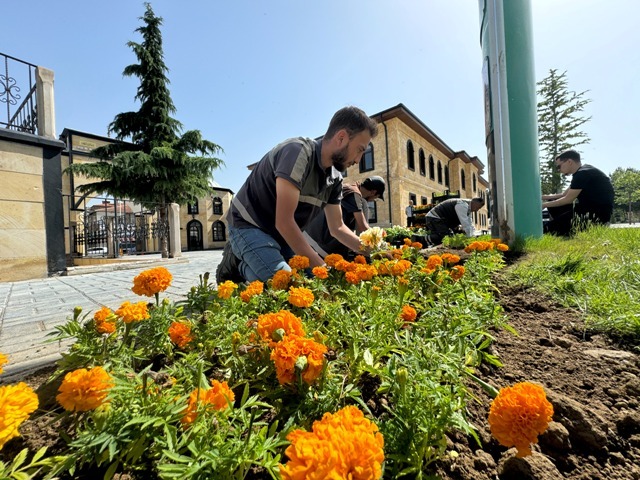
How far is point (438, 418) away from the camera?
66 cm

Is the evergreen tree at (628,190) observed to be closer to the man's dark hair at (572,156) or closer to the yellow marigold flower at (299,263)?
the man's dark hair at (572,156)

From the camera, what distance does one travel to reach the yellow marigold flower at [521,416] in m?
0.56

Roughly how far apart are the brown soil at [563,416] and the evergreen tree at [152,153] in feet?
40.6

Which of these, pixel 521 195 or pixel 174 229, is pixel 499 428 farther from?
pixel 174 229

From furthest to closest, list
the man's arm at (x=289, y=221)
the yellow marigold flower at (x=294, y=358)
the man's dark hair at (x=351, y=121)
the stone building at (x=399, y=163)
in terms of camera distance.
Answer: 1. the stone building at (x=399, y=163)
2. the man's dark hair at (x=351, y=121)
3. the man's arm at (x=289, y=221)
4. the yellow marigold flower at (x=294, y=358)

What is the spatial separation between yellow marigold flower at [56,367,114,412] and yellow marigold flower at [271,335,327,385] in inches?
14.5

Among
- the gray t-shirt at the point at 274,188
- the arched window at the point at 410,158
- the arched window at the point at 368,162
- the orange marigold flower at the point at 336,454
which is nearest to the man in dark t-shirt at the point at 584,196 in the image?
the gray t-shirt at the point at 274,188

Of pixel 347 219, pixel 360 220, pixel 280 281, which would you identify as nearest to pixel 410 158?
pixel 347 219

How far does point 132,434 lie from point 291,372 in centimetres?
35

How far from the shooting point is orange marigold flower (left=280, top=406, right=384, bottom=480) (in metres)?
0.41

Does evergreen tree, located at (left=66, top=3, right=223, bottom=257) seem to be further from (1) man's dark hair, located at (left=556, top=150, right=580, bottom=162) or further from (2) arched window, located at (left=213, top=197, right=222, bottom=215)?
(2) arched window, located at (left=213, top=197, right=222, bottom=215)

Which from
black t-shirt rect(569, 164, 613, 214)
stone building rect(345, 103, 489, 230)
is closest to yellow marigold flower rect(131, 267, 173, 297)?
black t-shirt rect(569, 164, 613, 214)

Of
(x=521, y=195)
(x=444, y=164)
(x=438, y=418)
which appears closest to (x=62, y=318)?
(x=438, y=418)

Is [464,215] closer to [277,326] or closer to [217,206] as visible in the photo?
[277,326]
